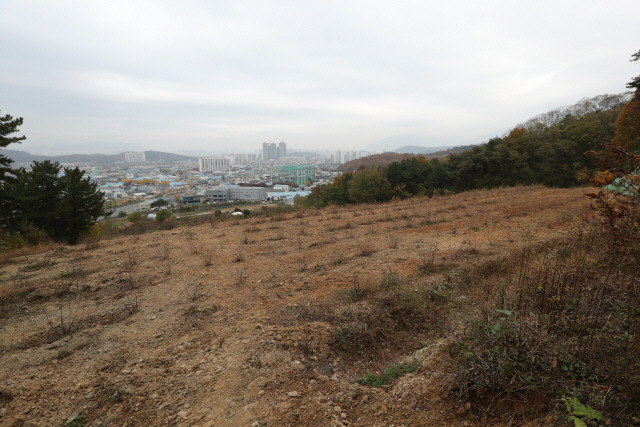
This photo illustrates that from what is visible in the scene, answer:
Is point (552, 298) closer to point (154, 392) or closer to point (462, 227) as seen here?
point (154, 392)

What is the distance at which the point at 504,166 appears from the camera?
2694 centimetres

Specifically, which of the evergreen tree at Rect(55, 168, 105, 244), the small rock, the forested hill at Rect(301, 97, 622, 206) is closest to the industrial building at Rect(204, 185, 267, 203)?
the forested hill at Rect(301, 97, 622, 206)

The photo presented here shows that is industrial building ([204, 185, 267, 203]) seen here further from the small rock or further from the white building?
the white building

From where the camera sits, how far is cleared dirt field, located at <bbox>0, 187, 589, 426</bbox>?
2.30 metres

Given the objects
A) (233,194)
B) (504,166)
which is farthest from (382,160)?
(504,166)

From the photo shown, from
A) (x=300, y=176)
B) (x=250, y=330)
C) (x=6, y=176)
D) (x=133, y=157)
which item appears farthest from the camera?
(x=133, y=157)

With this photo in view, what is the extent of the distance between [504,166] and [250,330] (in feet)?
Answer: 103

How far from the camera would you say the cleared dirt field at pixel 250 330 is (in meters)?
2.30

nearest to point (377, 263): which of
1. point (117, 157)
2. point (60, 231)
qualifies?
point (60, 231)

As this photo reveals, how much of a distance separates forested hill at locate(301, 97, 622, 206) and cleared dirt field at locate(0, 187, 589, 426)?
20.3m

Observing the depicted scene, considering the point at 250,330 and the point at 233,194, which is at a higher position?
the point at 250,330

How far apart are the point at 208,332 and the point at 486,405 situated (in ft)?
10.3

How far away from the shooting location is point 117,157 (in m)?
175

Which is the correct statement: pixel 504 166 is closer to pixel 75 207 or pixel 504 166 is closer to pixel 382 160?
pixel 75 207
